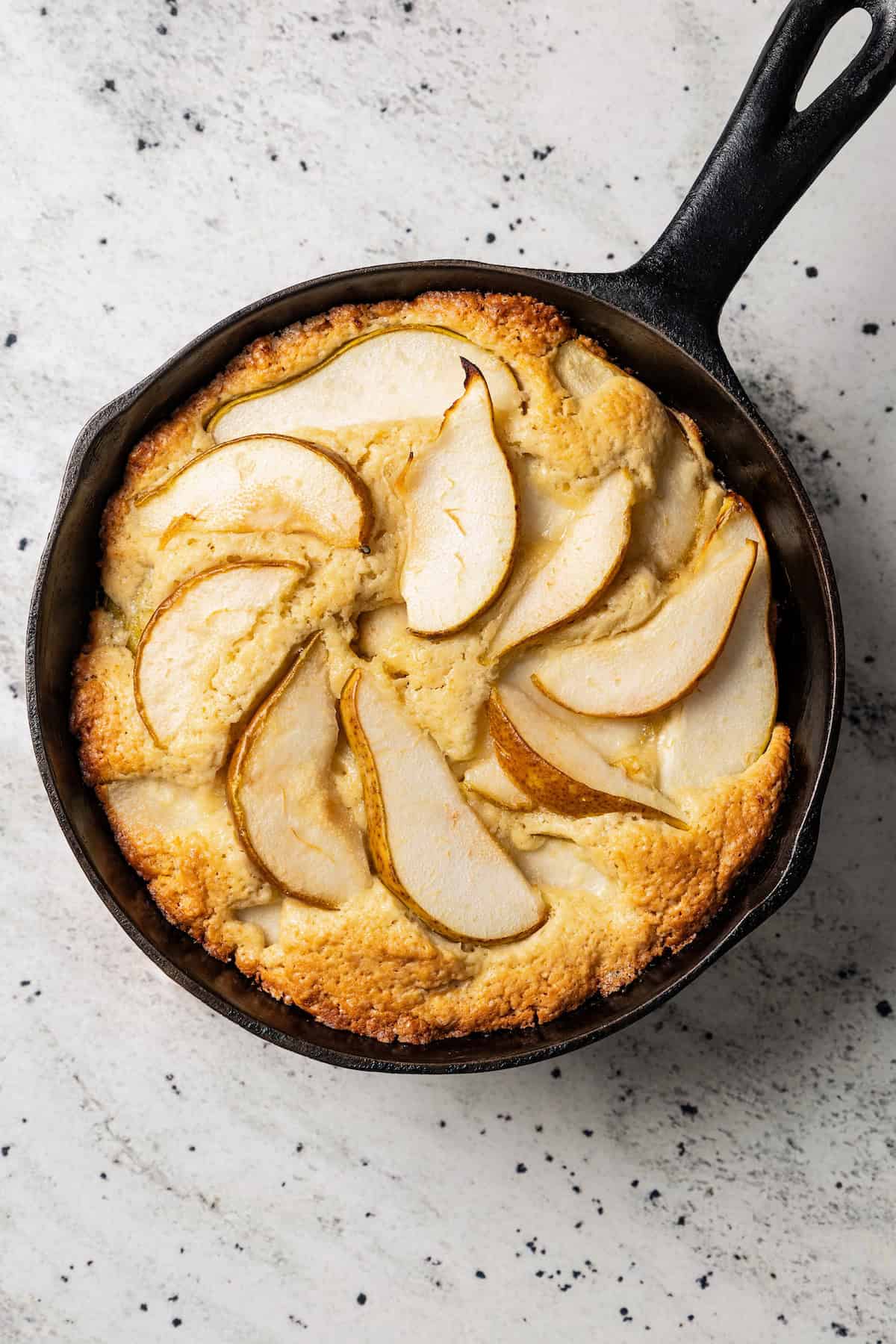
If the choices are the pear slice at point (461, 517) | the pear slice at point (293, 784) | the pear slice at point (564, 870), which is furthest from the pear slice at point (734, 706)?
the pear slice at point (293, 784)

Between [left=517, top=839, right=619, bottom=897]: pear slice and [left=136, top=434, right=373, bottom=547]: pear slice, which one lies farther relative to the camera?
[left=517, top=839, right=619, bottom=897]: pear slice

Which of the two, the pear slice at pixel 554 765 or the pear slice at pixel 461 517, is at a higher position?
the pear slice at pixel 461 517

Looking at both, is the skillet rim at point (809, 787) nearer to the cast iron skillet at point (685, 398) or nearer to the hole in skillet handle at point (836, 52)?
the cast iron skillet at point (685, 398)

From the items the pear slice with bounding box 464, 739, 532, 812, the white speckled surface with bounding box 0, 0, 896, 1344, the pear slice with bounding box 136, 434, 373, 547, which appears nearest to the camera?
the pear slice with bounding box 136, 434, 373, 547

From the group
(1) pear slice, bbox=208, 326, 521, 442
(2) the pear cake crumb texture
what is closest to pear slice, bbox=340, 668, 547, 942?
(2) the pear cake crumb texture

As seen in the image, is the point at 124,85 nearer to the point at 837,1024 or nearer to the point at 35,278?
the point at 35,278

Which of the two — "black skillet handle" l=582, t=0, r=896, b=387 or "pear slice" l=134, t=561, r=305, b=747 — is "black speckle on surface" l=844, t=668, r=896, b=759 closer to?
"black skillet handle" l=582, t=0, r=896, b=387

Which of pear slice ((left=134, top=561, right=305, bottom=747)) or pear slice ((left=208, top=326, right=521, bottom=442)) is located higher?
pear slice ((left=208, top=326, right=521, bottom=442))
